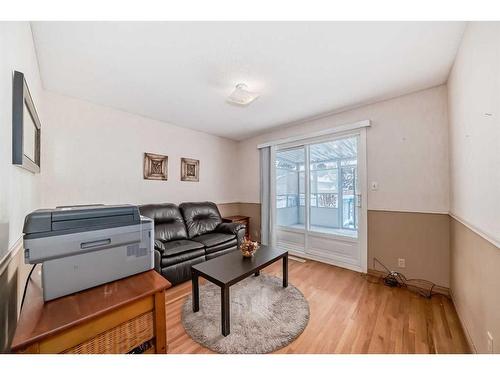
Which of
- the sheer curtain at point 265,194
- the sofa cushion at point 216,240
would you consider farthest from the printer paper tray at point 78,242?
the sheer curtain at point 265,194

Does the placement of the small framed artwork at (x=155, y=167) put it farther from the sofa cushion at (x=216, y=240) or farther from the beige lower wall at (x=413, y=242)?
the beige lower wall at (x=413, y=242)

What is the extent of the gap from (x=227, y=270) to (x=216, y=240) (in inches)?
42.7

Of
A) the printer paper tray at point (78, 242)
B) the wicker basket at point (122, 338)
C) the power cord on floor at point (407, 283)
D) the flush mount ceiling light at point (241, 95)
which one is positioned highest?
the flush mount ceiling light at point (241, 95)

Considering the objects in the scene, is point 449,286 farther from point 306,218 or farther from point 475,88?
point 475,88

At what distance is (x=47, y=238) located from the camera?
86 cm

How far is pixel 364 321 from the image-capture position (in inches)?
67.7

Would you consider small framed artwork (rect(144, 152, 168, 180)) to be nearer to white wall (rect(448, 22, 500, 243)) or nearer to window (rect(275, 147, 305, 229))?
window (rect(275, 147, 305, 229))

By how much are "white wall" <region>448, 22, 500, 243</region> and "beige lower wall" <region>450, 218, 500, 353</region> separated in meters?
0.13

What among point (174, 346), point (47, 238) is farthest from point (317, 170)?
point (47, 238)

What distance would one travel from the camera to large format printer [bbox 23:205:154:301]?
2.79 feet

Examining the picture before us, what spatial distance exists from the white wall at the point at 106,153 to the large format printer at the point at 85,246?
1927 mm

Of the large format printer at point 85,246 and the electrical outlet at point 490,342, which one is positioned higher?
the large format printer at point 85,246

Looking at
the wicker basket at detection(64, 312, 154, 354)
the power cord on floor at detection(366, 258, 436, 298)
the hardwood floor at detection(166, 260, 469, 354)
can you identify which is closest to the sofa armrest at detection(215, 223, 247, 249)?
the hardwood floor at detection(166, 260, 469, 354)

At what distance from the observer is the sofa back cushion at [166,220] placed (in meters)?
2.77
